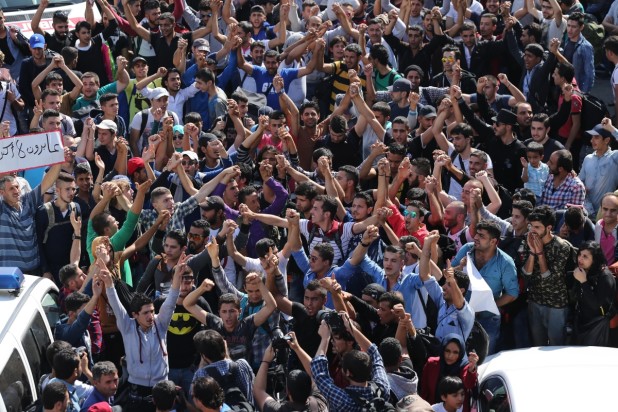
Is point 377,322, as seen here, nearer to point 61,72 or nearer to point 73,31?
point 61,72

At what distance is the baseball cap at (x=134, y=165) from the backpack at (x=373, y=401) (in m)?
4.96

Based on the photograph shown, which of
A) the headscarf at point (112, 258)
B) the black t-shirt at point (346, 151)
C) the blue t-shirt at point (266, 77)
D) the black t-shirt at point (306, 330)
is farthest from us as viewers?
the blue t-shirt at point (266, 77)

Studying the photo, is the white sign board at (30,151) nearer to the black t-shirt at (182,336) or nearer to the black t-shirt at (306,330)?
the black t-shirt at (182,336)

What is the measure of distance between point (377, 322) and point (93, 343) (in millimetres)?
2285

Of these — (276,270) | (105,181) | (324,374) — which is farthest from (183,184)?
(324,374)

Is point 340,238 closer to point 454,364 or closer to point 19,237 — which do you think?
point 454,364

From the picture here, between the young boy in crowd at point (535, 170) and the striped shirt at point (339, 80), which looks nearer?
the young boy in crowd at point (535, 170)

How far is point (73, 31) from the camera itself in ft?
57.3

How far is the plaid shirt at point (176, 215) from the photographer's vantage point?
12.6 metres

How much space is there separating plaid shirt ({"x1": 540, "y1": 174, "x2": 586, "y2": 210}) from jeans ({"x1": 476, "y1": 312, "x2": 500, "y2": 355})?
217 centimetres

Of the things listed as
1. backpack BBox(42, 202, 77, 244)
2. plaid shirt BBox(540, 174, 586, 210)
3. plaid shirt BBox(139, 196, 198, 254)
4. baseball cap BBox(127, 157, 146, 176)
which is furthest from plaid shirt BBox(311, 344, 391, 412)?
baseball cap BBox(127, 157, 146, 176)

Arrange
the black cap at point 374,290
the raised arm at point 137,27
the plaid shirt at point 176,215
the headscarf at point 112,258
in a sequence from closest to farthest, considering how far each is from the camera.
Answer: the black cap at point 374,290 → the headscarf at point 112,258 → the plaid shirt at point 176,215 → the raised arm at point 137,27

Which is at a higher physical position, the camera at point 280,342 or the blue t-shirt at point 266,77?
the camera at point 280,342

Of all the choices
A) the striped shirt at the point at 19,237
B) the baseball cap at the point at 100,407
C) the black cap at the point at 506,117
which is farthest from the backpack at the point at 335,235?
the baseball cap at the point at 100,407
